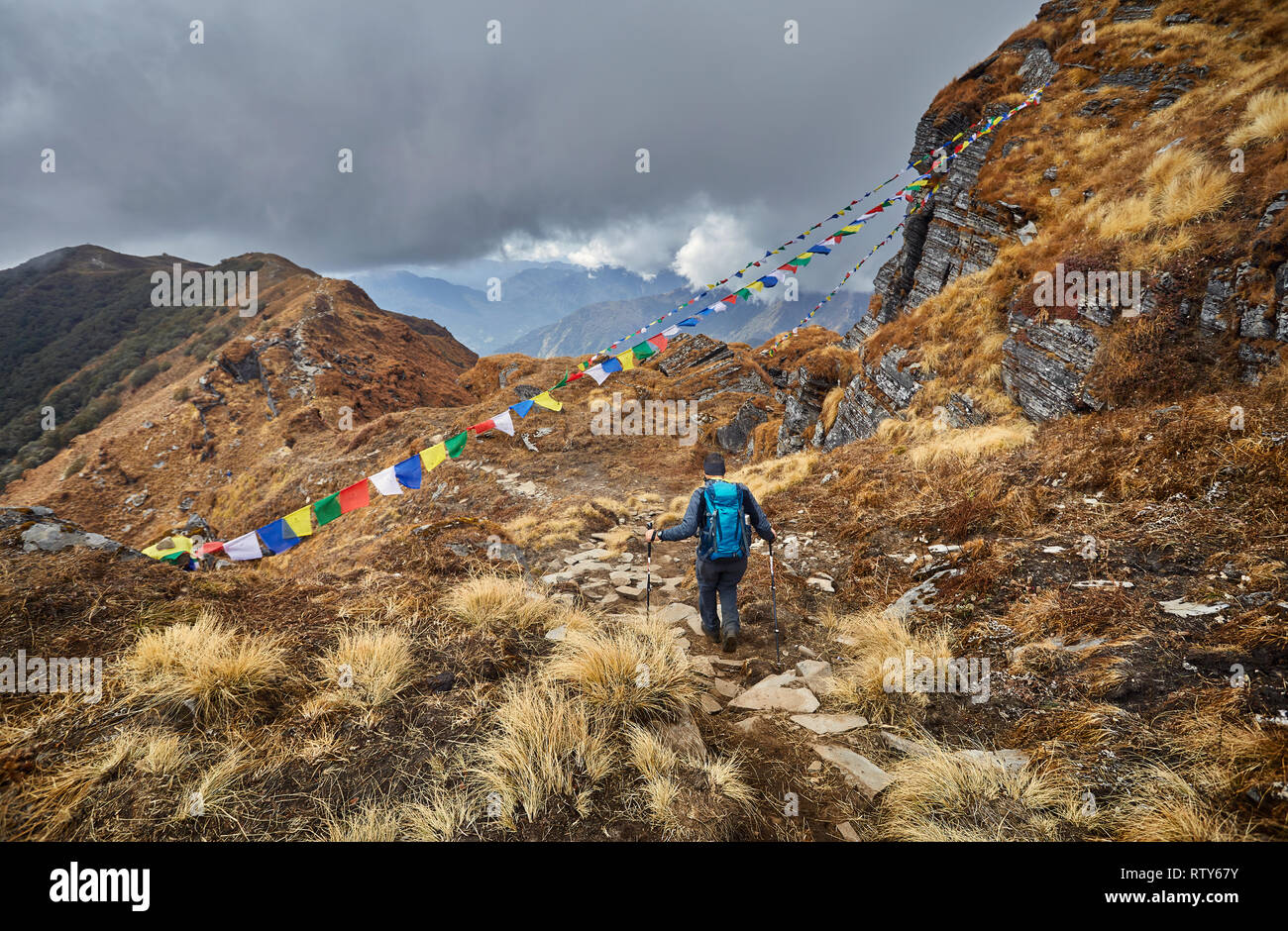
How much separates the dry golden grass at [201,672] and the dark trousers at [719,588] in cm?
439

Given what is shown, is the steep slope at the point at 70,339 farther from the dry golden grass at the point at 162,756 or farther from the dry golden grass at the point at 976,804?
the dry golden grass at the point at 976,804

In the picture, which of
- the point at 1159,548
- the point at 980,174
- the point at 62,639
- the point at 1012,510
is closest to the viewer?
the point at 62,639

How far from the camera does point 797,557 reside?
832cm

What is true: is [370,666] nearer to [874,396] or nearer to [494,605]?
[494,605]

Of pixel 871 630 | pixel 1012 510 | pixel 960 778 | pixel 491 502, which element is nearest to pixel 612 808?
pixel 960 778

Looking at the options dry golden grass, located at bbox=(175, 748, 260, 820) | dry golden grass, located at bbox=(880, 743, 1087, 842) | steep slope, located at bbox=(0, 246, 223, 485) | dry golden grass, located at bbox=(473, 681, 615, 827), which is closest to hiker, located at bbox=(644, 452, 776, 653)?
dry golden grass, located at bbox=(473, 681, 615, 827)

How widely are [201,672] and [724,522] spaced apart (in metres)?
5.00

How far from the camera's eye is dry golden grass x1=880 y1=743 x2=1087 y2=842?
2.76m

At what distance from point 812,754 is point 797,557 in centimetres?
466

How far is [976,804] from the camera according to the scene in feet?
9.77

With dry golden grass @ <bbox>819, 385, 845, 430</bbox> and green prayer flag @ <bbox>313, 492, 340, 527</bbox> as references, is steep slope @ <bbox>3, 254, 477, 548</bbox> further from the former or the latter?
dry golden grass @ <bbox>819, 385, 845, 430</bbox>

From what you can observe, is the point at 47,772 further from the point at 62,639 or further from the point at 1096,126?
the point at 1096,126

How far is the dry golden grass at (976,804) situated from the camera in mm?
2762

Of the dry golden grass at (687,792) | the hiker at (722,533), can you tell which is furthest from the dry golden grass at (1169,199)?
the dry golden grass at (687,792)
